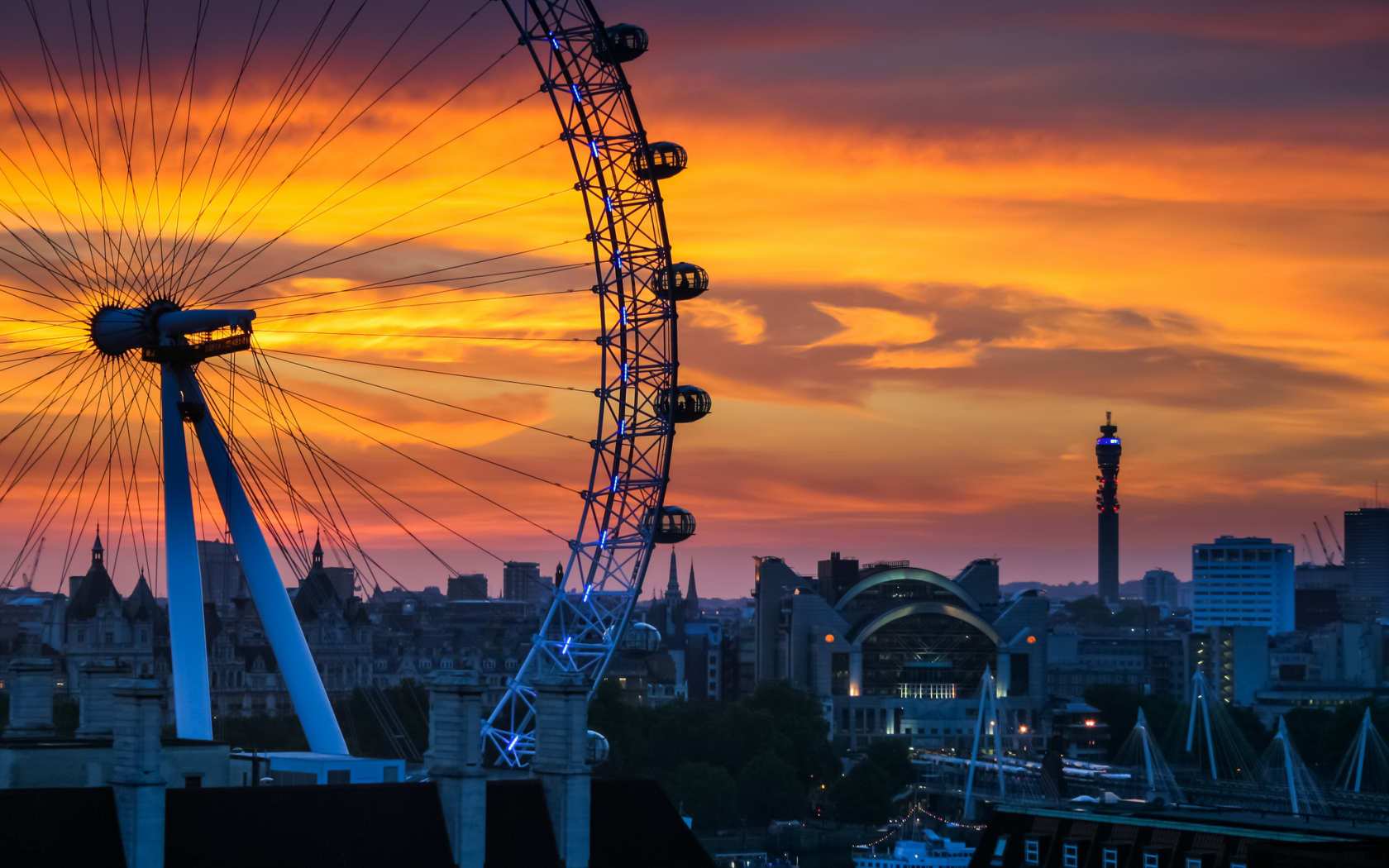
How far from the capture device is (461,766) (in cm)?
4359

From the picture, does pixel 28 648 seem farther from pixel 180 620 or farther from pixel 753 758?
pixel 180 620

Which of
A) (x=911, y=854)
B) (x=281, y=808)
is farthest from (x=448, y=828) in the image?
(x=911, y=854)

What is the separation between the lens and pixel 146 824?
131 ft

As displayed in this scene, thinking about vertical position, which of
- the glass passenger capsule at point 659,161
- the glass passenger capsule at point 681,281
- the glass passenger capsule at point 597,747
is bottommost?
the glass passenger capsule at point 597,747

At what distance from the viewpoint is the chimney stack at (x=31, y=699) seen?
50.5 m

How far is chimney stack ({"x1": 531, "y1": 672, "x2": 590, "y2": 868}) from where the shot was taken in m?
44.8

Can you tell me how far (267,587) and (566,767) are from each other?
14.0 metres


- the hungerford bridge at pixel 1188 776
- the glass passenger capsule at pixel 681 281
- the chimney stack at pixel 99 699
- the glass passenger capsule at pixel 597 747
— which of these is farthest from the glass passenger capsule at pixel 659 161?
the hungerford bridge at pixel 1188 776

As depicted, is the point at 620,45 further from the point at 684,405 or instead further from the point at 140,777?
the point at 140,777

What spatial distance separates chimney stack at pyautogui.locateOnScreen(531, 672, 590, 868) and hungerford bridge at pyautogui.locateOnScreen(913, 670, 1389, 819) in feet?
332

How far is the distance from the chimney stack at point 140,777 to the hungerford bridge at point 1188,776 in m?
108

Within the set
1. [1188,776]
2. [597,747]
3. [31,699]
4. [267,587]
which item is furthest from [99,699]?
[1188,776]

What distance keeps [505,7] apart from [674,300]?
12040mm

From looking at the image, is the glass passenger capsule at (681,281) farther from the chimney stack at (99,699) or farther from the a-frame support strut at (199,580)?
the chimney stack at (99,699)
